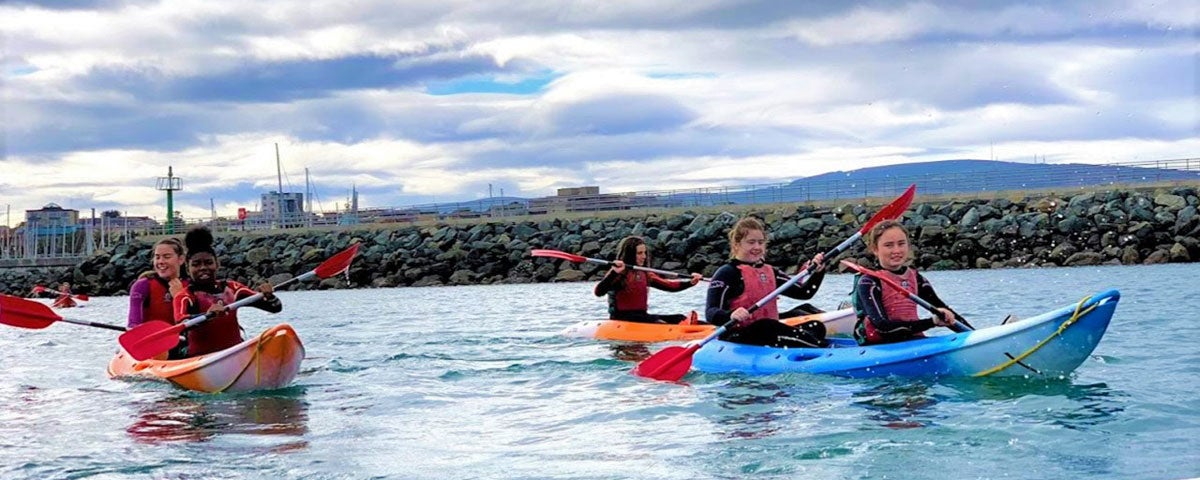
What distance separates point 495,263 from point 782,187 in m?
11.4

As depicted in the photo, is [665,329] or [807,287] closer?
[807,287]

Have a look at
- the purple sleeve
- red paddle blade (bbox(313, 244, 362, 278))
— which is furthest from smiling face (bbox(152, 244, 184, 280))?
red paddle blade (bbox(313, 244, 362, 278))

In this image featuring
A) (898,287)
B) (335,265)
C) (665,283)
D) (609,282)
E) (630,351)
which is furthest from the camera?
(665,283)

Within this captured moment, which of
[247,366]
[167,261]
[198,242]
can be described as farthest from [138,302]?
[247,366]

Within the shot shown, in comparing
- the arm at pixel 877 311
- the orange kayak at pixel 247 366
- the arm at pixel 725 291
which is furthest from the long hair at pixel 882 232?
the orange kayak at pixel 247 366

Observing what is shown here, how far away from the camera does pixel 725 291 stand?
977 centimetres

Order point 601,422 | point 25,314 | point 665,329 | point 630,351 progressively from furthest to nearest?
1. point 665,329
2. point 630,351
3. point 25,314
4. point 601,422

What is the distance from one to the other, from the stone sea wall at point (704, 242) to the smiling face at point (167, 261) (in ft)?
68.4

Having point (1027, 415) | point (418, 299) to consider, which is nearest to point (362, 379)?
point (1027, 415)

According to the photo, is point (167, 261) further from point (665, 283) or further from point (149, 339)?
point (665, 283)

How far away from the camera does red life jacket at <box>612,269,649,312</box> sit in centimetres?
1371

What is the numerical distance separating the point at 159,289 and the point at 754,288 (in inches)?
189

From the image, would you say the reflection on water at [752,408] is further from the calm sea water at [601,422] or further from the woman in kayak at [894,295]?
the woman in kayak at [894,295]

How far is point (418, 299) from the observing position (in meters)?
27.4
